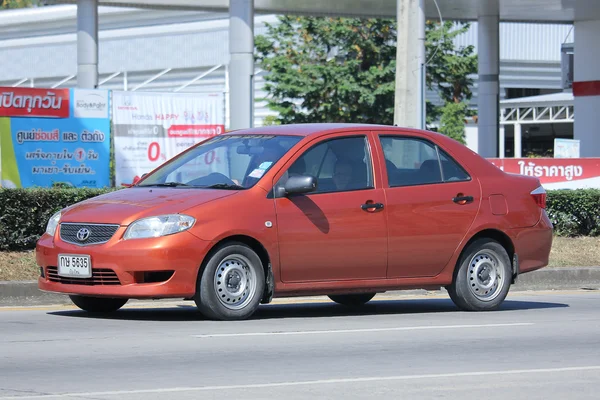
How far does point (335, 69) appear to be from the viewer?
44156 mm

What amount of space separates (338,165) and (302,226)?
2.60 ft

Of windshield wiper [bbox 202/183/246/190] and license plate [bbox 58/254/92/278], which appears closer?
license plate [bbox 58/254/92/278]

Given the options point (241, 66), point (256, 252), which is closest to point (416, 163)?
point (256, 252)

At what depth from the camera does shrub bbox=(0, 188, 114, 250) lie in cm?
1410

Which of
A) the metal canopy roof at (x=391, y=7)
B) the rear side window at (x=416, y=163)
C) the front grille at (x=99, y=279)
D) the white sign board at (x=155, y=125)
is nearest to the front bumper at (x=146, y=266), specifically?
the front grille at (x=99, y=279)

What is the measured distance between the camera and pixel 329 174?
10805 mm

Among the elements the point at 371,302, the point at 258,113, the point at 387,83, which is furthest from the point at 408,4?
the point at 258,113

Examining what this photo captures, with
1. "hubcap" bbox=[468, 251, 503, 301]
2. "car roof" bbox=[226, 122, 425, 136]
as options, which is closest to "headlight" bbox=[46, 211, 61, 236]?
"car roof" bbox=[226, 122, 425, 136]

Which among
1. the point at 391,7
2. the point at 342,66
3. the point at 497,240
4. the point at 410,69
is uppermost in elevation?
the point at 391,7

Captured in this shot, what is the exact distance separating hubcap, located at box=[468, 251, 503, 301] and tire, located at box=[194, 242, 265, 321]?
2396 mm

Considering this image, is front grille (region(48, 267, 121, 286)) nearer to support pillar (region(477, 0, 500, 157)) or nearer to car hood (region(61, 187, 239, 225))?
car hood (region(61, 187, 239, 225))

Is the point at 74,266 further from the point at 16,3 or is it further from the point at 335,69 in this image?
the point at 16,3

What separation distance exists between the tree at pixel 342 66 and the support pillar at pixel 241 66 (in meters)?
16.1

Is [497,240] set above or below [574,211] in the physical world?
below
